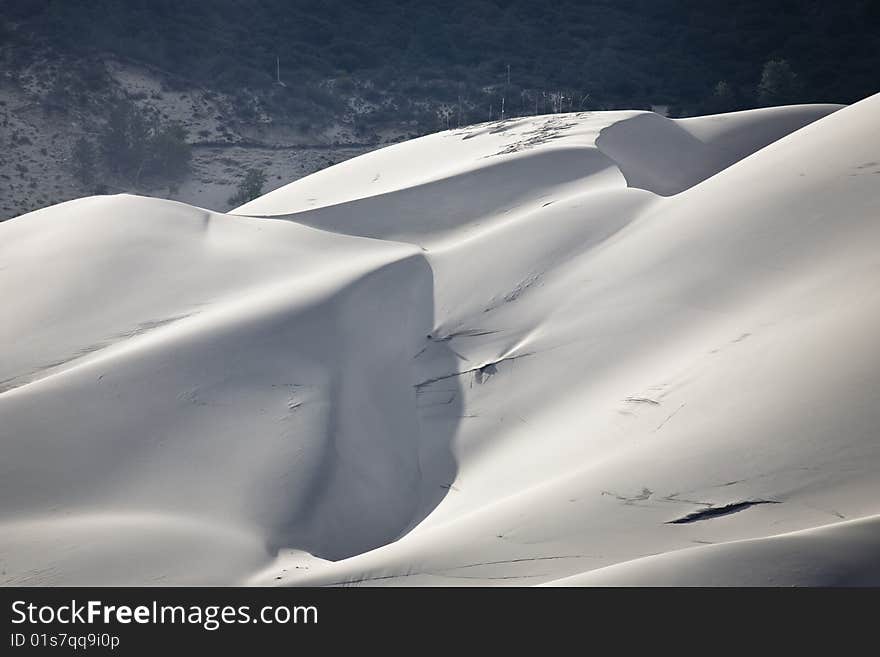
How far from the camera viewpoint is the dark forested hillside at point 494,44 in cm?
2447

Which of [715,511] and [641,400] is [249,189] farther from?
[715,511]

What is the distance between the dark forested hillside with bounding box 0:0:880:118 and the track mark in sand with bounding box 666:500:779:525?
831 inches

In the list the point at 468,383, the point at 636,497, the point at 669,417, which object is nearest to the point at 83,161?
the point at 468,383

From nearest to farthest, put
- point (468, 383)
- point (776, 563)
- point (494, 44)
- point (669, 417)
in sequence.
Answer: point (776, 563)
point (669, 417)
point (468, 383)
point (494, 44)

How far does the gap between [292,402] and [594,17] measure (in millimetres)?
25648

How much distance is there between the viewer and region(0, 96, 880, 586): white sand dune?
396cm

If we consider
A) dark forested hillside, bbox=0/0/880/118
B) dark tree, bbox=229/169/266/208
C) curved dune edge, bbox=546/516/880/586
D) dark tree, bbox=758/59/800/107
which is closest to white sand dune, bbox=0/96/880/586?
curved dune edge, bbox=546/516/880/586

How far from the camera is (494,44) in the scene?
27453 mm

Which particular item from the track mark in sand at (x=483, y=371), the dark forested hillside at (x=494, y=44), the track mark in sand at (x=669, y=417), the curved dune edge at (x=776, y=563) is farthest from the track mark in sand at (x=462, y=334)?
the dark forested hillside at (x=494, y=44)

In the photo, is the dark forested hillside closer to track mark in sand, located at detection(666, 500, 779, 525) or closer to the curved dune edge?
track mark in sand, located at detection(666, 500, 779, 525)

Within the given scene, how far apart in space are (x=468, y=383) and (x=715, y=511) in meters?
2.24

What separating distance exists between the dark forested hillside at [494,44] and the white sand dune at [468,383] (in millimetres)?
17501
